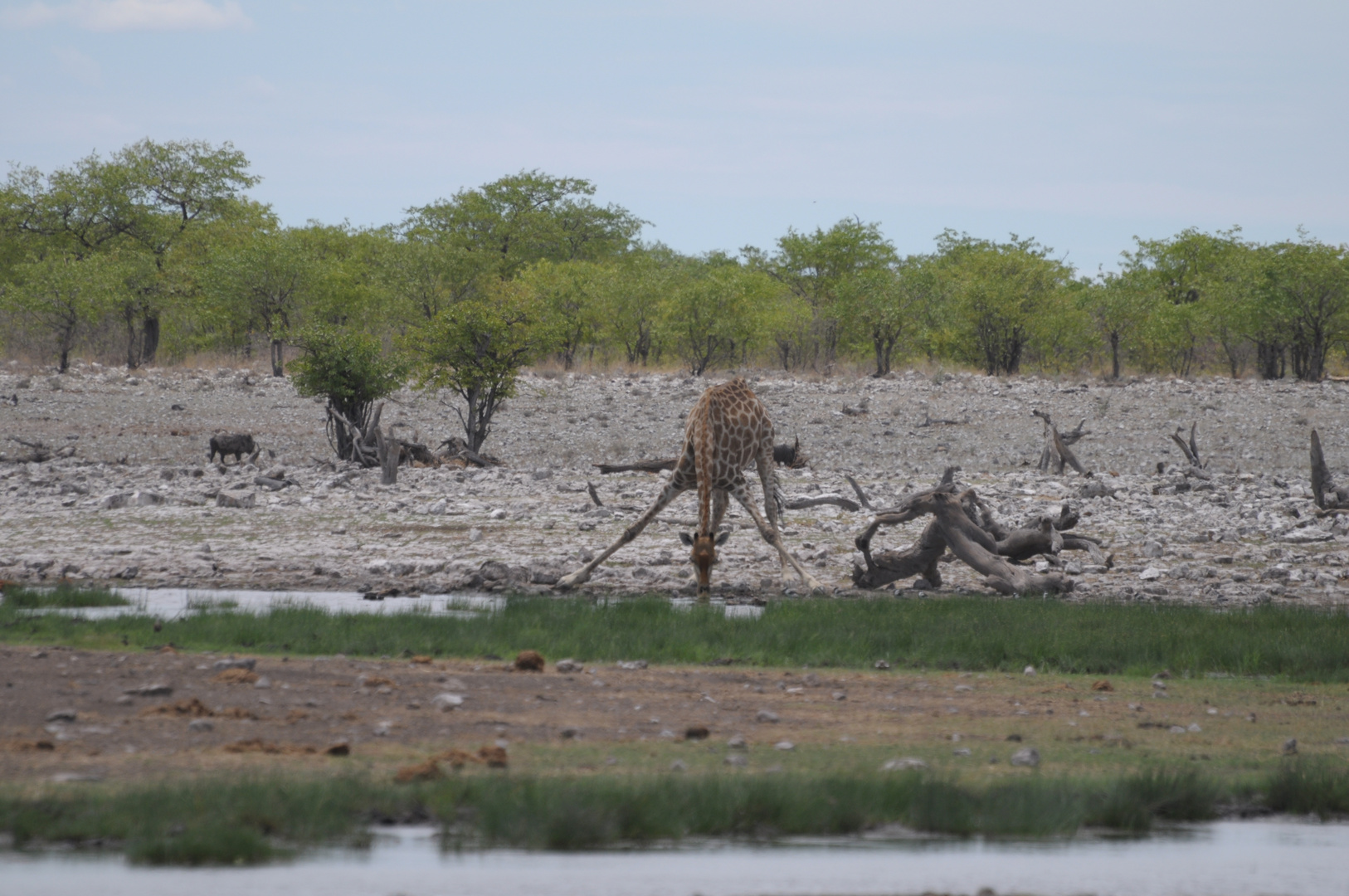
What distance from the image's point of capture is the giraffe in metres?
13.5

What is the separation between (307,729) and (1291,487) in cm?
2074

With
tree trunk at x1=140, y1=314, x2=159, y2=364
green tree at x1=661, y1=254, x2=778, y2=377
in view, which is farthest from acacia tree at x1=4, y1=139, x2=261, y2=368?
green tree at x1=661, y1=254, x2=778, y2=377

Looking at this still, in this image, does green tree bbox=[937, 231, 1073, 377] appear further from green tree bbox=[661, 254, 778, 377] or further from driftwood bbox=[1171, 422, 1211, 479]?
driftwood bbox=[1171, 422, 1211, 479]

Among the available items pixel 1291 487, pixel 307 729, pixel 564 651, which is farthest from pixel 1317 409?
pixel 307 729

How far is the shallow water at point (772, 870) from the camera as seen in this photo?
16.7 ft

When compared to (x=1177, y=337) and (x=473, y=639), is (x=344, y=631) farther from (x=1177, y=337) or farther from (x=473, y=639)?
(x=1177, y=337)

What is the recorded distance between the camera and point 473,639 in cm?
1026

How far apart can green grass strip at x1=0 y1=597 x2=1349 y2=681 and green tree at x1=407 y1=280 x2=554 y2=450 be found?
14.7m

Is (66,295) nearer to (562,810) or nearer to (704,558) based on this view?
(704,558)

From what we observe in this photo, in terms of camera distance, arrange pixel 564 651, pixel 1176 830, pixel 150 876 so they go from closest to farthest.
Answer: pixel 150 876 < pixel 1176 830 < pixel 564 651

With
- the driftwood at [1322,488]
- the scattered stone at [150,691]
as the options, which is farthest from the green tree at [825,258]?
the scattered stone at [150,691]

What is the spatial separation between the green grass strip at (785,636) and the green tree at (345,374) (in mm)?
14327

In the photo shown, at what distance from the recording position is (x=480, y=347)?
1030 inches

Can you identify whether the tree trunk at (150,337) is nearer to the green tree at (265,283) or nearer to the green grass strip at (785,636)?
the green tree at (265,283)
